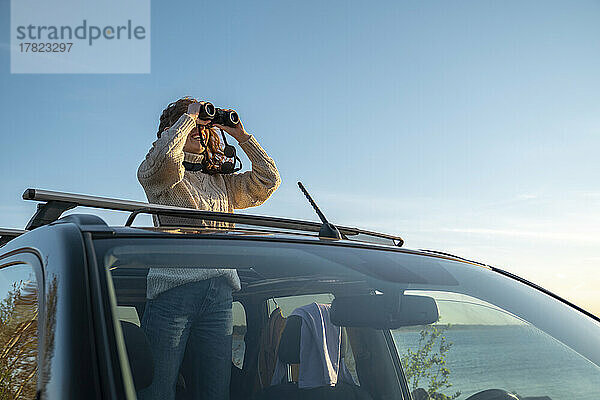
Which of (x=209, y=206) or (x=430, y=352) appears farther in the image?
(x=209, y=206)

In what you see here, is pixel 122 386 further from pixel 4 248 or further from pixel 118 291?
pixel 4 248

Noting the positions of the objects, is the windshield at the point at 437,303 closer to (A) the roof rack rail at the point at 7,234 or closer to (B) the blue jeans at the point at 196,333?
(B) the blue jeans at the point at 196,333

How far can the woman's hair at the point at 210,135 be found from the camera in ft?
9.46

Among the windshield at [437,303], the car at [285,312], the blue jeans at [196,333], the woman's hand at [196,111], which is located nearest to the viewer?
the car at [285,312]

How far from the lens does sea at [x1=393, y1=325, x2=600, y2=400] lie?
152 centimetres

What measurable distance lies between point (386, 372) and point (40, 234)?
49.3 inches

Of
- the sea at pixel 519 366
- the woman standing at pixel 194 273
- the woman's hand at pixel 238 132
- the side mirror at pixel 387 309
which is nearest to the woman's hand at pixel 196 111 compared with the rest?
the woman standing at pixel 194 273

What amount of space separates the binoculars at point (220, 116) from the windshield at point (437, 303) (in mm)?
1107

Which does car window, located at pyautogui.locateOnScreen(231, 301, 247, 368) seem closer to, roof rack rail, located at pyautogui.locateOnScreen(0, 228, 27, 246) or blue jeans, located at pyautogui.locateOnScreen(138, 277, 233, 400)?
blue jeans, located at pyautogui.locateOnScreen(138, 277, 233, 400)

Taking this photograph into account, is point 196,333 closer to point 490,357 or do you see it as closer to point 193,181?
point 490,357

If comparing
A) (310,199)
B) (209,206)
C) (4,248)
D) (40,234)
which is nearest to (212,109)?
(209,206)

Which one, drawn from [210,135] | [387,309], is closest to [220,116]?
[210,135]

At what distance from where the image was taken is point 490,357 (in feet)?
5.35

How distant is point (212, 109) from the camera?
2.93 meters
